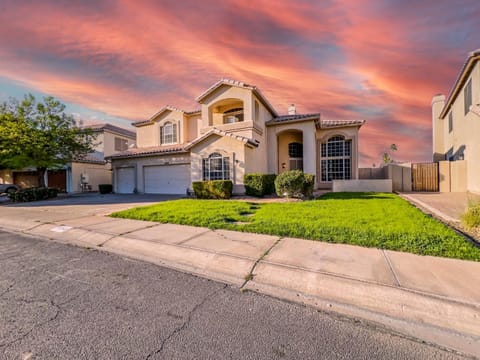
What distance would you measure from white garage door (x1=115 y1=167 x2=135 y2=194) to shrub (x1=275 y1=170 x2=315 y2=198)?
1425 cm

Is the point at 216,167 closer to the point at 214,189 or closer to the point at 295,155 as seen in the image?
the point at 214,189

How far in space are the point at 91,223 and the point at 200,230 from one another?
409 cm

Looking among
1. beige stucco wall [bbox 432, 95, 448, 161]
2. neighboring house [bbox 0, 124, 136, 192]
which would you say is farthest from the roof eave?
neighboring house [bbox 0, 124, 136, 192]

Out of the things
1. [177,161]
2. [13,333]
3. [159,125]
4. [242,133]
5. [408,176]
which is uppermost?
[159,125]

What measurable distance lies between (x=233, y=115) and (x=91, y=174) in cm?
1731

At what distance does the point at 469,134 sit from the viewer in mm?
14227

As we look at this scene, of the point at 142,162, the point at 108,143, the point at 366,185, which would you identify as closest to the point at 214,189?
the point at 142,162

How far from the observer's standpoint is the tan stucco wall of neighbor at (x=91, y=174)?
22781mm

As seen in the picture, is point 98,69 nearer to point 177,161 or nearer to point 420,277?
point 177,161

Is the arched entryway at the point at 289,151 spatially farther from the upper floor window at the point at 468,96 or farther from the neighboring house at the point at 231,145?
the upper floor window at the point at 468,96

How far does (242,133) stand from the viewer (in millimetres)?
16156

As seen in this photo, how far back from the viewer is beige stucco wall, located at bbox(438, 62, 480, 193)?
41.7 feet

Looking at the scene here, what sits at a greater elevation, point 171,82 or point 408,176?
point 171,82

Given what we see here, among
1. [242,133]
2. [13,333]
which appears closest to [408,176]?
[242,133]
